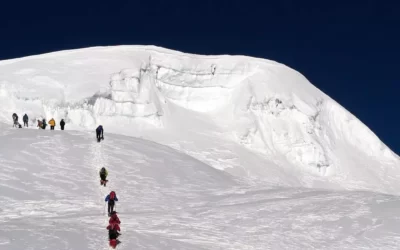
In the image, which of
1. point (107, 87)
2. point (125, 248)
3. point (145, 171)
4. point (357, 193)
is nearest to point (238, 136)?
point (107, 87)

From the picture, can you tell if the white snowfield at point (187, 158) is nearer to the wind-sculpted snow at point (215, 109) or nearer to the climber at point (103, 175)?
the wind-sculpted snow at point (215, 109)

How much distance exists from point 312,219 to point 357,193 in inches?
248

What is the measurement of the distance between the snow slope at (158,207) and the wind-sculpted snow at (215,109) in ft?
76.4

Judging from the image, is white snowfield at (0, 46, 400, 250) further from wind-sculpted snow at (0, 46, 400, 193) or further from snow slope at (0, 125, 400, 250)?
wind-sculpted snow at (0, 46, 400, 193)

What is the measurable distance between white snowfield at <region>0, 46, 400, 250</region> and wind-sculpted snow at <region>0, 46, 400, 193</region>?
0.60 ft

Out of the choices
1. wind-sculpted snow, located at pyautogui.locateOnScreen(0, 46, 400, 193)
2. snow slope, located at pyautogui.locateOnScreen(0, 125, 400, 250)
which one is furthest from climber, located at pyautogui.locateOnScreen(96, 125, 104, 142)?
wind-sculpted snow, located at pyautogui.locateOnScreen(0, 46, 400, 193)

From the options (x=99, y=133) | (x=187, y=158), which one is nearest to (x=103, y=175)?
(x=99, y=133)

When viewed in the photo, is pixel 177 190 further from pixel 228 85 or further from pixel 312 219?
pixel 228 85

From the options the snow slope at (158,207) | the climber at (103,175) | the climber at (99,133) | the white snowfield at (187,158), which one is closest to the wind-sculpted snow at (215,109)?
the white snowfield at (187,158)

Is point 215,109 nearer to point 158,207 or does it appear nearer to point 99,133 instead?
point 99,133

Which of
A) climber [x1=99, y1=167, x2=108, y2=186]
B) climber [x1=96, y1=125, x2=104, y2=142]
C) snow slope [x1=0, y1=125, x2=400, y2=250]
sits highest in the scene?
climber [x1=96, y1=125, x2=104, y2=142]

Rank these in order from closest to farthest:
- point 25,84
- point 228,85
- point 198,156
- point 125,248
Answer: point 125,248
point 198,156
point 25,84
point 228,85

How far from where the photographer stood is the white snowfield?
20.0 m

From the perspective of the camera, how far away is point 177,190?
96.0 feet
